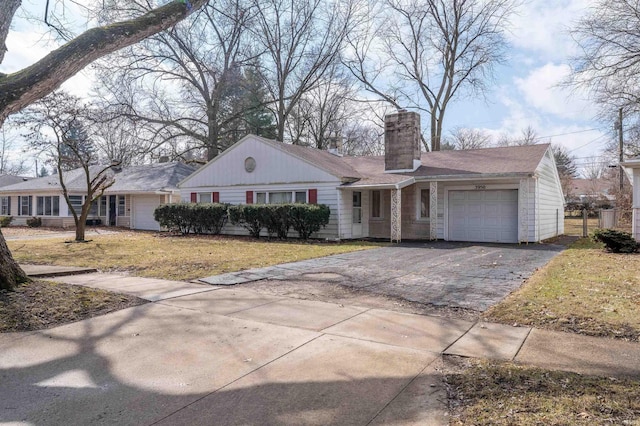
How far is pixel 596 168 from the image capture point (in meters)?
55.6

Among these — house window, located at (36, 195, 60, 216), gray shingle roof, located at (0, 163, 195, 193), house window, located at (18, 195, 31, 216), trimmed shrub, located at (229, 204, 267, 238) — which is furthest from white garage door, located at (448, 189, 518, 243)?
house window, located at (18, 195, 31, 216)

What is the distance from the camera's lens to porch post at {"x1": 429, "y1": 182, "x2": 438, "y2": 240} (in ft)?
55.4

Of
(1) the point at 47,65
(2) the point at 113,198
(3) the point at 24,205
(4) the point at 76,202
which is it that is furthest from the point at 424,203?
(3) the point at 24,205

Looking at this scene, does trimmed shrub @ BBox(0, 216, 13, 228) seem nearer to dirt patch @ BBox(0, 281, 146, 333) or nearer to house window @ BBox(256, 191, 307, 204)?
house window @ BBox(256, 191, 307, 204)

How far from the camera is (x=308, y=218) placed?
669 inches

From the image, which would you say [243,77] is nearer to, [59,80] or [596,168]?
[59,80]

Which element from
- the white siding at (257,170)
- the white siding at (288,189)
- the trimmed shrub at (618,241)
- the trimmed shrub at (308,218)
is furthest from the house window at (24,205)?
the trimmed shrub at (618,241)

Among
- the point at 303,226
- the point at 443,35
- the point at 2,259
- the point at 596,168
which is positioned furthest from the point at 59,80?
the point at 596,168

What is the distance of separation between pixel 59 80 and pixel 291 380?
6.34 m

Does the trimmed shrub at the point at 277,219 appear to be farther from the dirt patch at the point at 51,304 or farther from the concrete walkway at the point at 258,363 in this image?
the concrete walkway at the point at 258,363

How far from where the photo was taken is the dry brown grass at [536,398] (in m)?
2.82

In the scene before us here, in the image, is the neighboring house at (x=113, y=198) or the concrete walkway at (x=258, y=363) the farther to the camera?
the neighboring house at (x=113, y=198)

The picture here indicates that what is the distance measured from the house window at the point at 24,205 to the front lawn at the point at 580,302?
104ft

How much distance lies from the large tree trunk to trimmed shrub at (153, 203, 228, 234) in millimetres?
13336
